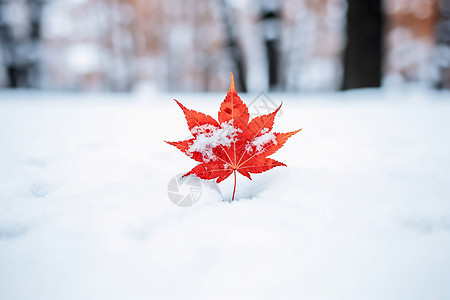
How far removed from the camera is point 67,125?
5.14 feet

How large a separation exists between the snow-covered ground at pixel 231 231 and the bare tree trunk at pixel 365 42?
2628 millimetres

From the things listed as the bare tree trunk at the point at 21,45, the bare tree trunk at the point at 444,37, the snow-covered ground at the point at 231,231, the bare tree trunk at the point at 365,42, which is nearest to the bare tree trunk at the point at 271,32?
the bare tree trunk at the point at 365,42

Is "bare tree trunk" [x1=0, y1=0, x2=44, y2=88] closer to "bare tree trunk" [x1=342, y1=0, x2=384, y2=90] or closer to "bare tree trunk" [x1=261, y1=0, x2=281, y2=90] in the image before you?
"bare tree trunk" [x1=261, y1=0, x2=281, y2=90]

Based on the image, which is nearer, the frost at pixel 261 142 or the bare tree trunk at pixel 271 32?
the frost at pixel 261 142

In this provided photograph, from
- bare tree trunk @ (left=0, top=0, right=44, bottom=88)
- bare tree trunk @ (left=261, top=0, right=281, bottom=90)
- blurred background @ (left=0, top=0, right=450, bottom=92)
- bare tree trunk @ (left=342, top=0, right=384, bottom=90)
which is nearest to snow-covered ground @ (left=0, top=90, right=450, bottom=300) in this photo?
bare tree trunk @ (left=342, top=0, right=384, bottom=90)

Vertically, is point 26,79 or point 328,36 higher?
point 328,36

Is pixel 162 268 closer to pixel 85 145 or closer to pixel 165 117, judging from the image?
pixel 85 145

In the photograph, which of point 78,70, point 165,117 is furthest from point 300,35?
point 78,70

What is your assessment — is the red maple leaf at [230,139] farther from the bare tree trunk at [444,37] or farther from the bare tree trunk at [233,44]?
the bare tree trunk at [444,37]

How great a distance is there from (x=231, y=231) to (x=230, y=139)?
0.71 feet

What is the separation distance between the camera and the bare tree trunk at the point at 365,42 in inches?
123

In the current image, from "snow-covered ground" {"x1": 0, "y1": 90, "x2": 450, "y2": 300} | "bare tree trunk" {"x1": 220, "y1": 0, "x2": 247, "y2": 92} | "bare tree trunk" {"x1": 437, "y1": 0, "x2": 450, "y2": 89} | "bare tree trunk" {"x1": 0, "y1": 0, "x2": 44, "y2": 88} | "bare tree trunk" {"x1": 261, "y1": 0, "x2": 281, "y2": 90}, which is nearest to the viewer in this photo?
"snow-covered ground" {"x1": 0, "y1": 90, "x2": 450, "y2": 300}

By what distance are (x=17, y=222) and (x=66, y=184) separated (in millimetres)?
216

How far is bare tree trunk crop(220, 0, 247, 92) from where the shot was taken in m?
5.36
